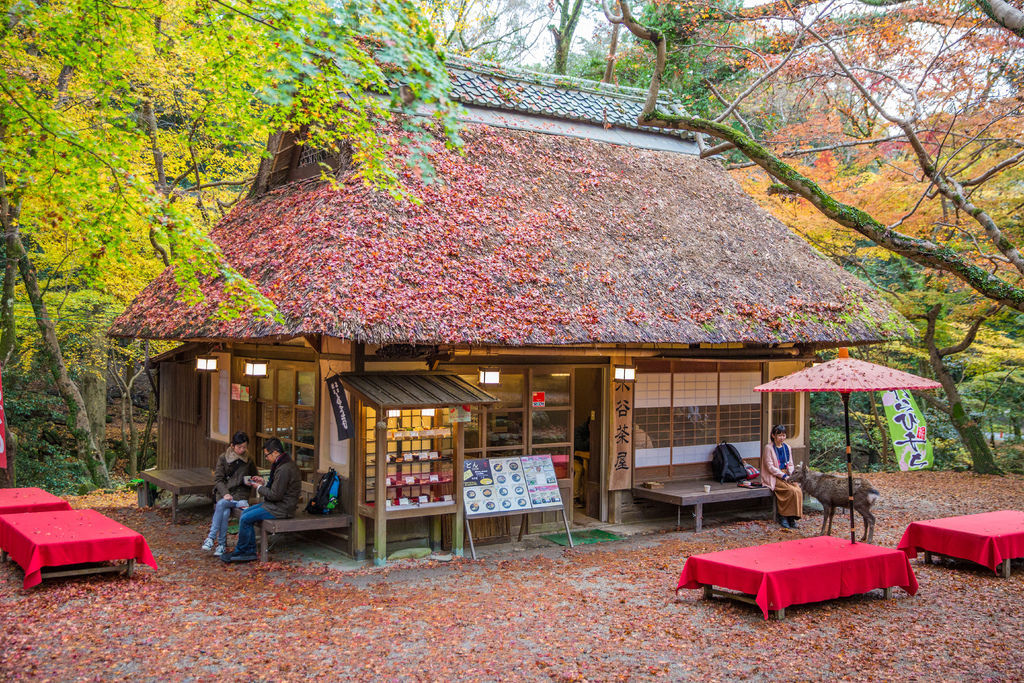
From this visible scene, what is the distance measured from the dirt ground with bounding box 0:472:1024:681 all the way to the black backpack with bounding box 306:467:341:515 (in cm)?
63

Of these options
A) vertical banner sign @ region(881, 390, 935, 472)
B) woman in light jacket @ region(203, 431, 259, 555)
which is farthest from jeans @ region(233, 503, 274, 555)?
vertical banner sign @ region(881, 390, 935, 472)

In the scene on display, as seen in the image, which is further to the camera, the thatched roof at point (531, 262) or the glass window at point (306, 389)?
the glass window at point (306, 389)

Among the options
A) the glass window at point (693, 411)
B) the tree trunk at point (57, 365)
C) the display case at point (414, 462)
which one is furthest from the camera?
the tree trunk at point (57, 365)

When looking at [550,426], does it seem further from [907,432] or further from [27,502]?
[907,432]

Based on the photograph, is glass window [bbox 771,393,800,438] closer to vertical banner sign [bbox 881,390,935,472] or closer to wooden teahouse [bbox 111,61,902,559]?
wooden teahouse [bbox 111,61,902,559]

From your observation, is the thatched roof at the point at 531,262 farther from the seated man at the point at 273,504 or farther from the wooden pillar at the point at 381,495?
the seated man at the point at 273,504

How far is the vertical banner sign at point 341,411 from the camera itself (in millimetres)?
8852

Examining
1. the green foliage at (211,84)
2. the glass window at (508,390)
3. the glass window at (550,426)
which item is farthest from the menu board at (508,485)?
the green foliage at (211,84)

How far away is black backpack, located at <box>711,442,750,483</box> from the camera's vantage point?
39.2 ft

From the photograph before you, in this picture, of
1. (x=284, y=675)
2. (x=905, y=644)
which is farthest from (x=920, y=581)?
(x=284, y=675)

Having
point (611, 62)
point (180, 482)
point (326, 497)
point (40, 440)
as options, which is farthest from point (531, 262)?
point (40, 440)

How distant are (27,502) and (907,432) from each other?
13.0 metres

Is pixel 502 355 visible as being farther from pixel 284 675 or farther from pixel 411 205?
pixel 284 675

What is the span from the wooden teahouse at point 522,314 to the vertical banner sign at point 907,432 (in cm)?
145
